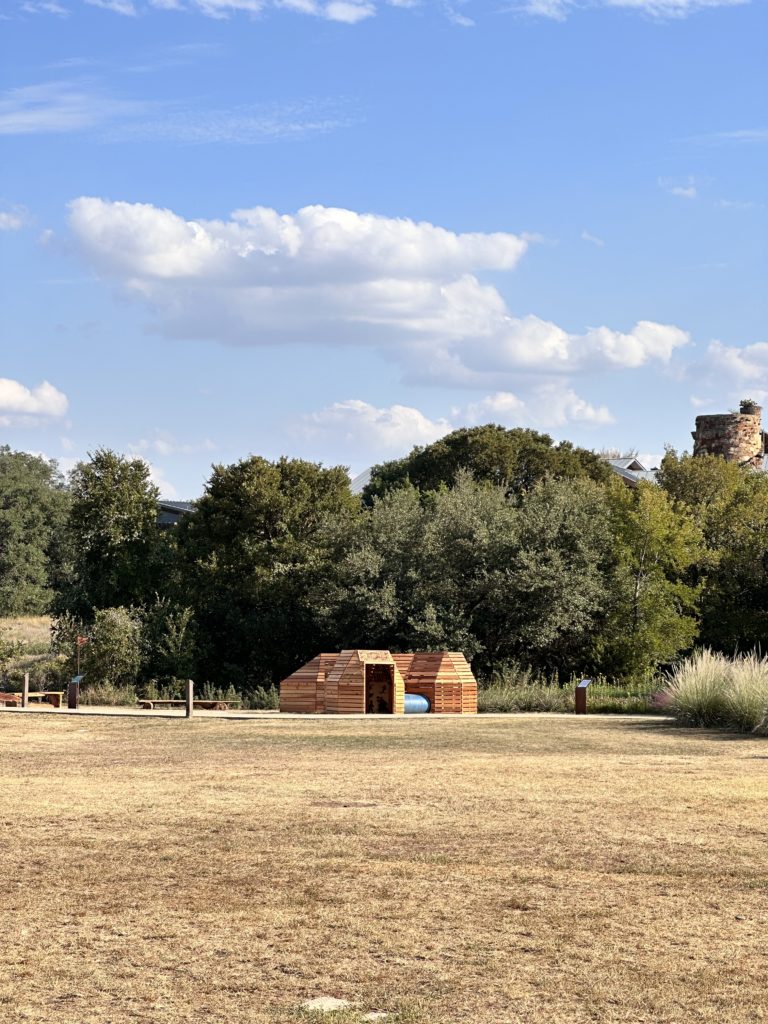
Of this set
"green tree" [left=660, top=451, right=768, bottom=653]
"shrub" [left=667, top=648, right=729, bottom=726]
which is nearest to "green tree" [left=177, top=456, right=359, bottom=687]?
"green tree" [left=660, top=451, right=768, bottom=653]

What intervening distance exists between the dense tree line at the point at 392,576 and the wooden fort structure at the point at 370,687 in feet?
13.1

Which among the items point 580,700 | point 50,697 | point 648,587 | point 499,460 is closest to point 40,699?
point 50,697

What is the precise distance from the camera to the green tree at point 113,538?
142 feet

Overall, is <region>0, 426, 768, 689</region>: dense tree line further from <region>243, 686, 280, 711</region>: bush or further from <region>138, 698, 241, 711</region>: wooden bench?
<region>138, 698, 241, 711</region>: wooden bench

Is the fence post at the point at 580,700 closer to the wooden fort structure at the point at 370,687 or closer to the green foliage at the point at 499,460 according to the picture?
the wooden fort structure at the point at 370,687

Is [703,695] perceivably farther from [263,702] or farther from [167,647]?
[167,647]

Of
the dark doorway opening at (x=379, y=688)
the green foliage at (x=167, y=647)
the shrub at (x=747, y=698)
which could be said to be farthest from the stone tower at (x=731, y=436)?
the shrub at (x=747, y=698)

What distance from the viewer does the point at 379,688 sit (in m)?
31.5

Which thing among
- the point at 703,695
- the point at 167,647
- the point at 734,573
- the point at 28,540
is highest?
the point at 28,540

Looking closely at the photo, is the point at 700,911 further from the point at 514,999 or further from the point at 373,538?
the point at 373,538

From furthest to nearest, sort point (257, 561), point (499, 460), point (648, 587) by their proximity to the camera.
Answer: point (499, 460)
point (257, 561)
point (648, 587)

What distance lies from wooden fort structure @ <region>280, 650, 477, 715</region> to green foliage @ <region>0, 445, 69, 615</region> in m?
46.2

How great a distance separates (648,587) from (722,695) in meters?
13.0

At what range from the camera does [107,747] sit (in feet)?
70.1
